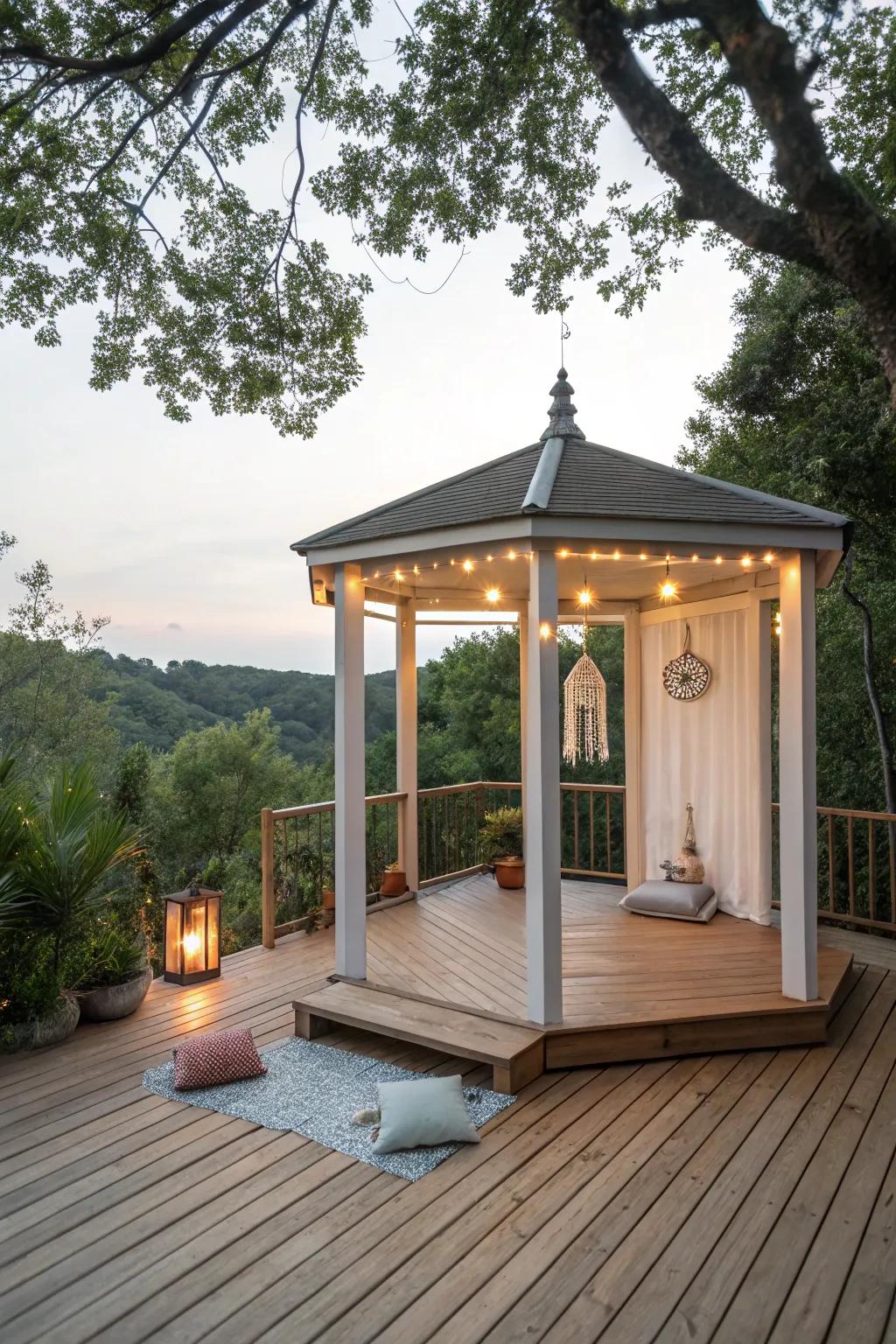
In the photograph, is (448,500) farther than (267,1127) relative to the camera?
Yes

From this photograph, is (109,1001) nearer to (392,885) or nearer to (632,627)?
(392,885)

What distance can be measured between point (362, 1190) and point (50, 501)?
10321 mm

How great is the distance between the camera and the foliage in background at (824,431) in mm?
7449

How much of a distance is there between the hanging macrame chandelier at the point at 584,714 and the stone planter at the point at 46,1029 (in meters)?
3.48

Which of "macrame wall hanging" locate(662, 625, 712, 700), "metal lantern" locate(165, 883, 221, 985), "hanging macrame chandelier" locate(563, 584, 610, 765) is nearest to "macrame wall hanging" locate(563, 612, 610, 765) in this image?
"hanging macrame chandelier" locate(563, 584, 610, 765)

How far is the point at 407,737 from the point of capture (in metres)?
6.63

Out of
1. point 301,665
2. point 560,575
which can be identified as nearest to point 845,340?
point 560,575

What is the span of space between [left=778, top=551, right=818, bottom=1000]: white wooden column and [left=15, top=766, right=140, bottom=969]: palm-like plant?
381cm

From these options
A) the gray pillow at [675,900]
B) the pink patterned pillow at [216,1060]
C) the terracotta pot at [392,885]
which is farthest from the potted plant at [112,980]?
the gray pillow at [675,900]

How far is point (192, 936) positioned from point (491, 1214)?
2925 millimetres

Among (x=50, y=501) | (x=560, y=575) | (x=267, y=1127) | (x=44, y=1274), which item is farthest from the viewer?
(x=50, y=501)

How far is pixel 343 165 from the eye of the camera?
5660 millimetres

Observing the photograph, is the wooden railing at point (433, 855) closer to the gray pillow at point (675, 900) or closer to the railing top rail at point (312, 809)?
the railing top rail at point (312, 809)

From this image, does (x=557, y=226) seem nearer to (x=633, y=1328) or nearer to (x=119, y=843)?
(x=119, y=843)
